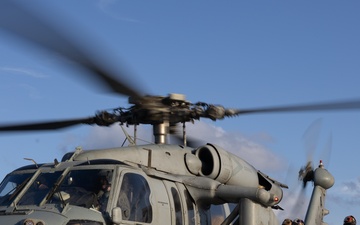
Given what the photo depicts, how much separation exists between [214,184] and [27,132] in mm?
3370

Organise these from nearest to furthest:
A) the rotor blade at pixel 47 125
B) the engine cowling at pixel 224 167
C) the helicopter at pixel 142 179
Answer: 1. the helicopter at pixel 142 179
2. the rotor blade at pixel 47 125
3. the engine cowling at pixel 224 167

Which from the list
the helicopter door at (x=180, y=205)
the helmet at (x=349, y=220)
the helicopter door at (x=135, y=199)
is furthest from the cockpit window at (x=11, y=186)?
the helmet at (x=349, y=220)

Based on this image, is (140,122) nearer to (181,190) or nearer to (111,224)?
(181,190)

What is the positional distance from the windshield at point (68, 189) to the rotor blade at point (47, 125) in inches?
40.9

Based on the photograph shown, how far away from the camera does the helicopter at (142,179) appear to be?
9.52m

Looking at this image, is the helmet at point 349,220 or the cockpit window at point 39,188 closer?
the cockpit window at point 39,188

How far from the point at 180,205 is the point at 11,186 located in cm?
276

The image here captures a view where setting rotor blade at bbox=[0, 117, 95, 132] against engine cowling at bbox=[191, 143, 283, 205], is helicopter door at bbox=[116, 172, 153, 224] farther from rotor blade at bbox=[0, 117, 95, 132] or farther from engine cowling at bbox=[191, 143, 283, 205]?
rotor blade at bbox=[0, 117, 95, 132]

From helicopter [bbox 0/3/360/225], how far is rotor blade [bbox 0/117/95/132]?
2 cm

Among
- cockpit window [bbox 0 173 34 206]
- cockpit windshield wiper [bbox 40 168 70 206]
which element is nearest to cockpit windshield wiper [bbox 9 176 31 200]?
cockpit window [bbox 0 173 34 206]

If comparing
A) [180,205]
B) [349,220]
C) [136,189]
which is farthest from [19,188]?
[349,220]

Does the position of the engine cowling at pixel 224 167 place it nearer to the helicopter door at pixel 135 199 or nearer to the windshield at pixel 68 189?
the helicopter door at pixel 135 199

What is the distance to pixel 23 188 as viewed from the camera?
10.3 m

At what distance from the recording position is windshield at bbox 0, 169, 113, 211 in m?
9.74
